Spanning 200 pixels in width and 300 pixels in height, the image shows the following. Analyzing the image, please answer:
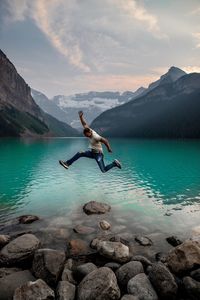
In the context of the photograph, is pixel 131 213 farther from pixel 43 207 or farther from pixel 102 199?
pixel 43 207

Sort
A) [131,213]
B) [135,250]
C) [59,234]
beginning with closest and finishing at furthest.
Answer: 1. [135,250]
2. [59,234]
3. [131,213]

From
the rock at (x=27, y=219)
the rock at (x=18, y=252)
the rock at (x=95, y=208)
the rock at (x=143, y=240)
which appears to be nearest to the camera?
the rock at (x=18, y=252)

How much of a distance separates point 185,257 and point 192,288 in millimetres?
1661

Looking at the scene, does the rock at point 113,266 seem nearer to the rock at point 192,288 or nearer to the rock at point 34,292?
the rock at point 192,288

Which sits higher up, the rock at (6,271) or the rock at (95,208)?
the rock at (6,271)

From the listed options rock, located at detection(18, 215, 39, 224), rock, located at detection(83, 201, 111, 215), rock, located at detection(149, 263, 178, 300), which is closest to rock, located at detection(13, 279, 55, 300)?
rock, located at detection(149, 263, 178, 300)

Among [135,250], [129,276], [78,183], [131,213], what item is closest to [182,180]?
[78,183]

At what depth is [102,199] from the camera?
26.4 m

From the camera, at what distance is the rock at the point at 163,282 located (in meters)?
9.41

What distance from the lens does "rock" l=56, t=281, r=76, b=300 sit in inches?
360

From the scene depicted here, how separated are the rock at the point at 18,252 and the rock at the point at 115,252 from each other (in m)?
3.22

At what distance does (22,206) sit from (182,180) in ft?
78.1

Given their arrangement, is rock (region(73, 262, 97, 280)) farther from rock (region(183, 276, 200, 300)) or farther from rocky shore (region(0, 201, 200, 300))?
rock (region(183, 276, 200, 300))

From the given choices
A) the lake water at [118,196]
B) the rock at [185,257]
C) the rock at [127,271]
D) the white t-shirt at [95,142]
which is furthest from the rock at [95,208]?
the rock at [185,257]
